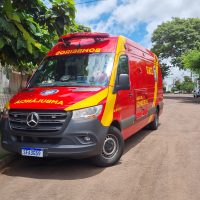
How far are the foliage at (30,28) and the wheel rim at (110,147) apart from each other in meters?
2.38

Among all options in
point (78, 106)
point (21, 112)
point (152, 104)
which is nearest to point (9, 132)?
point (21, 112)

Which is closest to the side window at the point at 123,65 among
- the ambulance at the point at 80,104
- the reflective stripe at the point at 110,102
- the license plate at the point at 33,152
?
the ambulance at the point at 80,104

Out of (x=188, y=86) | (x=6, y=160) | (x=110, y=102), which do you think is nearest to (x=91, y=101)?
(x=110, y=102)

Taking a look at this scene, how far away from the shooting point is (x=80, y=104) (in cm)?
636

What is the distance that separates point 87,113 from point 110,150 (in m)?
1.11

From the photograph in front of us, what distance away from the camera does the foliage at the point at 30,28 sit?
6.91m

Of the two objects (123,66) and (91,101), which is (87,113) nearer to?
(91,101)

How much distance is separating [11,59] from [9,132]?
2.56 m

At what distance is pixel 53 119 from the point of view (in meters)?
6.29

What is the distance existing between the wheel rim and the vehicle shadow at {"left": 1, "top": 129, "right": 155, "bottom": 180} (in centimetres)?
30

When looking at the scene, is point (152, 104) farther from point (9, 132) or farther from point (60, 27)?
point (9, 132)

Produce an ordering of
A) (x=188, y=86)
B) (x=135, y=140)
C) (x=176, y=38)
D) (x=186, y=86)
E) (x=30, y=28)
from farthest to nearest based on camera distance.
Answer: (x=186, y=86), (x=188, y=86), (x=176, y=38), (x=135, y=140), (x=30, y=28)

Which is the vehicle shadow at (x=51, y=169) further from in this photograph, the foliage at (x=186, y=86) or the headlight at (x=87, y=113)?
the foliage at (x=186, y=86)

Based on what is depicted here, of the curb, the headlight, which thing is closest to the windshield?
the headlight
